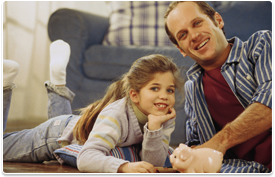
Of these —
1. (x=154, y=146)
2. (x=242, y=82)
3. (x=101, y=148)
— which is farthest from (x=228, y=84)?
(x=101, y=148)

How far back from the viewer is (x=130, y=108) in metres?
0.74

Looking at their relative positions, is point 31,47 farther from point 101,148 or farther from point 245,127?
point 245,127

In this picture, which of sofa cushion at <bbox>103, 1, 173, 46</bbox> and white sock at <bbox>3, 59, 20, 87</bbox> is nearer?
white sock at <bbox>3, 59, 20, 87</bbox>

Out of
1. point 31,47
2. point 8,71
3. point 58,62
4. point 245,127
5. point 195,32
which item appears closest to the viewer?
point 245,127

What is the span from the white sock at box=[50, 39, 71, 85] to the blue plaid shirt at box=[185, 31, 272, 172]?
0.48m

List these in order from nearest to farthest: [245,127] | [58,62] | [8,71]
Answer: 1. [245,127]
2. [8,71]
3. [58,62]

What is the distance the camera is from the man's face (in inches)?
28.1

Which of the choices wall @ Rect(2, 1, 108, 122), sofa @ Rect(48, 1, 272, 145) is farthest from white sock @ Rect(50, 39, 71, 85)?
wall @ Rect(2, 1, 108, 122)

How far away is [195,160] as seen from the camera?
0.48 metres

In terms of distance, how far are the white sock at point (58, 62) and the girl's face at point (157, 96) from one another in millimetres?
399

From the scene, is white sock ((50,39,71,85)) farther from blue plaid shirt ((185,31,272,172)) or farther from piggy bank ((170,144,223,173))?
piggy bank ((170,144,223,173))

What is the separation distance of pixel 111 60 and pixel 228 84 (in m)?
0.59

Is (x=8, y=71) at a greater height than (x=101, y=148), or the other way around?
(x=8, y=71)

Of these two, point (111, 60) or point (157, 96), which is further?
point (111, 60)
